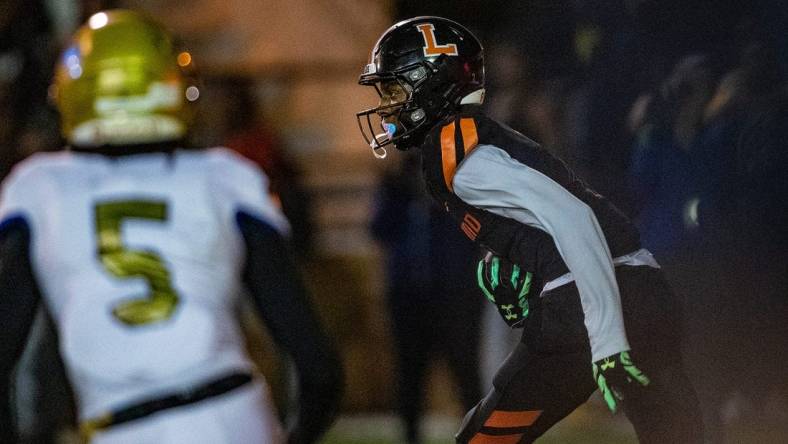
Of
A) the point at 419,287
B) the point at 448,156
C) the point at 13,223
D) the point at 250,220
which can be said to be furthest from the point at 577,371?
the point at 419,287

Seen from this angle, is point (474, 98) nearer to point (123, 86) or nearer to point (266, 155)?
point (123, 86)

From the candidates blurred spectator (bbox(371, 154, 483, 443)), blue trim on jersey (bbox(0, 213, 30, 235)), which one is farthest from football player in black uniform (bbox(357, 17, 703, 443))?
blurred spectator (bbox(371, 154, 483, 443))

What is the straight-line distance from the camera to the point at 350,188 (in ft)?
24.5

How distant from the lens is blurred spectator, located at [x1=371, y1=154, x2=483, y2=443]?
18.9 ft

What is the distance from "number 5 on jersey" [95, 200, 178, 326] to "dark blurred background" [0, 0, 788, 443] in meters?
3.10

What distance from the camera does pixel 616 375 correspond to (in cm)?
325

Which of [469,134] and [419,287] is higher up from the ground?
[469,134]

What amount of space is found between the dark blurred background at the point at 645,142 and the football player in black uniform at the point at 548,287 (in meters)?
1.63

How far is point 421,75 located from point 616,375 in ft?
3.14

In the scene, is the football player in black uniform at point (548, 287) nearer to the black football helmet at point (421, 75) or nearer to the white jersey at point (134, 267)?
the black football helmet at point (421, 75)

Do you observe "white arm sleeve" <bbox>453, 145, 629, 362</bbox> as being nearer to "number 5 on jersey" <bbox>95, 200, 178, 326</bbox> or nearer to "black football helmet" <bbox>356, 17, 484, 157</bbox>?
"black football helmet" <bbox>356, 17, 484, 157</bbox>

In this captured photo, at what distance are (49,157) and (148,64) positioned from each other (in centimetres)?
23

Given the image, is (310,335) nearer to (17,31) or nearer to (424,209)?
(424,209)

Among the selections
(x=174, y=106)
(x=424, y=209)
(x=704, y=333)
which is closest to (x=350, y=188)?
(x=424, y=209)
